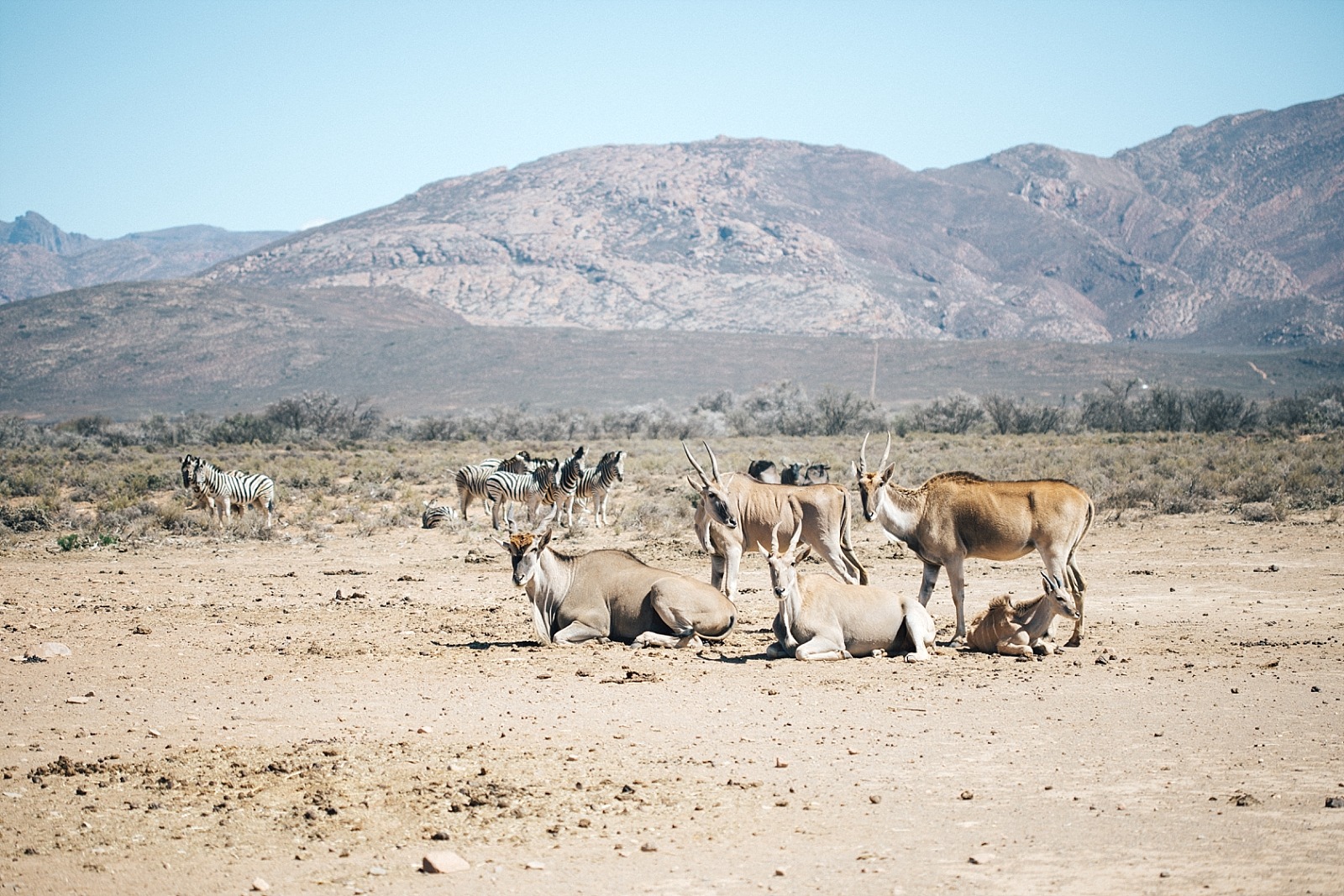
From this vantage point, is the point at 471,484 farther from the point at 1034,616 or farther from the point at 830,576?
the point at 1034,616

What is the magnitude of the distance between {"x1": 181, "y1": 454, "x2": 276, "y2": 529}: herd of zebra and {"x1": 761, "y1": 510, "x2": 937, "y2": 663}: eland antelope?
45.2 feet

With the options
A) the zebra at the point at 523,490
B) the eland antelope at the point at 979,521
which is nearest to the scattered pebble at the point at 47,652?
the eland antelope at the point at 979,521

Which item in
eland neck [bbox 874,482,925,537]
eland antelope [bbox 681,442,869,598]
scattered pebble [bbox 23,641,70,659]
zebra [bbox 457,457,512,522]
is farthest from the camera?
zebra [bbox 457,457,512,522]

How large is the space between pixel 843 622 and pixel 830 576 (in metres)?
0.70

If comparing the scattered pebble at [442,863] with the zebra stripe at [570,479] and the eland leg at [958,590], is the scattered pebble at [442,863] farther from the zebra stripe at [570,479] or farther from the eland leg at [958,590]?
the zebra stripe at [570,479]

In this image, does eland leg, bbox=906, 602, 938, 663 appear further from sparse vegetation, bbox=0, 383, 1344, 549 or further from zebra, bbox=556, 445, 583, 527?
zebra, bbox=556, 445, 583, 527

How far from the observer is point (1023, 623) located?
37.2ft

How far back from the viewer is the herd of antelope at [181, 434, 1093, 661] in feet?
37.3

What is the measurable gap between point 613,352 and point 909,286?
84.6 m

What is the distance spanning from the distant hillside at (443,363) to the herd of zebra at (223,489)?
64.5 metres

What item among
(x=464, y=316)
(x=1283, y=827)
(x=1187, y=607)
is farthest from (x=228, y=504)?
(x=464, y=316)

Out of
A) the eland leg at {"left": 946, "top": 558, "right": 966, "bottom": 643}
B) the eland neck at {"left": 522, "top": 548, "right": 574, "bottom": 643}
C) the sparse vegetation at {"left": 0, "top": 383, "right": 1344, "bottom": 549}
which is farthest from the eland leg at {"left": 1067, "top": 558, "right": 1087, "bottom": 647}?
the sparse vegetation at {"left": 0, "top": 383, "right": 1344, "bottom": 549}

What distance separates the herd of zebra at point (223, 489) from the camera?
22.9 m

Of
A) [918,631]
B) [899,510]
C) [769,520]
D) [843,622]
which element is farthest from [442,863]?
[769,520]
